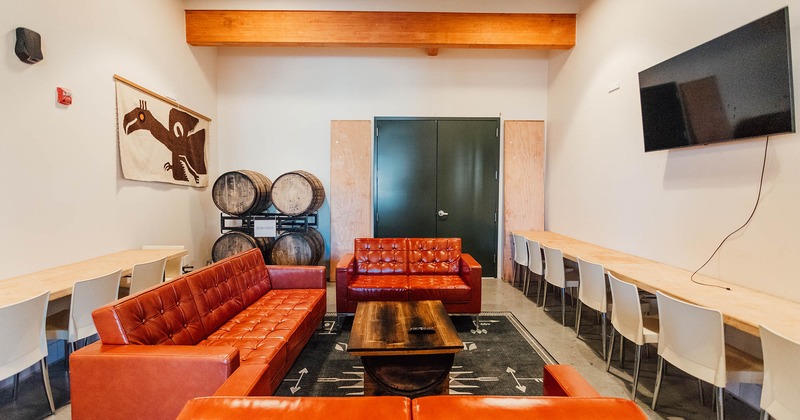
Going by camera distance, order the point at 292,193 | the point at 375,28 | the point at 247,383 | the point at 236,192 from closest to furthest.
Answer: the point at 247,383 < the point at 236,192 < the point at 292,193 < the point at 375,28

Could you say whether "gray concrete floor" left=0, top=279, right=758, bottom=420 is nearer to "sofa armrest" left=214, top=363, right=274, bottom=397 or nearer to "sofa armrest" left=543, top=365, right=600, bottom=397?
"sofa armrest" left=543, top=365, right=600, bottom=397

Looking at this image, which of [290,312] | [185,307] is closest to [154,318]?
[185,307]

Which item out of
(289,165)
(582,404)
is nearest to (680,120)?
(582,404)

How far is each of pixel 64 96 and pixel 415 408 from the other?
3.68 m

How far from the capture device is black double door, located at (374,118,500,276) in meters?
5.17

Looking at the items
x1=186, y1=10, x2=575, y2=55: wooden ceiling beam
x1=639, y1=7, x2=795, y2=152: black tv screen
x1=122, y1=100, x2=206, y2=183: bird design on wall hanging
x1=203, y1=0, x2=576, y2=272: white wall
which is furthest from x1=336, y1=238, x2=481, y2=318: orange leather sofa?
x1=186, y1=10, x2=575, y2=55: wooden ceiling beam

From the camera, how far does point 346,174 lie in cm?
507

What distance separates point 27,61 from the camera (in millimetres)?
2432

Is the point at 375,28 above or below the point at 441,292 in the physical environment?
above

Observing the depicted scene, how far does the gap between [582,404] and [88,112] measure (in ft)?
13.7

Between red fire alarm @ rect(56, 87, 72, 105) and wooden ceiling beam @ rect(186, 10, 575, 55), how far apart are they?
2202mm

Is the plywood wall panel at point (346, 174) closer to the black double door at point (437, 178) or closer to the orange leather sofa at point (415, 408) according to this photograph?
the black double door at point (437, 178)

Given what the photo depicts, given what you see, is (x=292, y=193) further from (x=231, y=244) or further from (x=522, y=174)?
(x=522, y=174)

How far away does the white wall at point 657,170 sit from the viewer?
2096 millimetres
